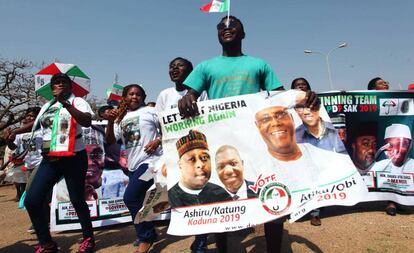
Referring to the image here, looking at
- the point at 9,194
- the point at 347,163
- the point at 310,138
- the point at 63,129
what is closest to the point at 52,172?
the point at 63,129

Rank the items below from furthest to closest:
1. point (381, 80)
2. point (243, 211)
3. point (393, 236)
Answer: point (381, 80) < point (393, 236) < point (243, 211)

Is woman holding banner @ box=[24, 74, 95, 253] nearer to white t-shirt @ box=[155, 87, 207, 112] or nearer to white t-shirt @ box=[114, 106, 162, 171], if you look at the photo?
white t-shirt @ box=[114, 106, 162, 171]

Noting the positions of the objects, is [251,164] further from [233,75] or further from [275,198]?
[233,75]

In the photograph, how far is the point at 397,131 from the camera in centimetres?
482

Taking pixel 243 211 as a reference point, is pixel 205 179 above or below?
above

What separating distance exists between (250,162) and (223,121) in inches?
14.7

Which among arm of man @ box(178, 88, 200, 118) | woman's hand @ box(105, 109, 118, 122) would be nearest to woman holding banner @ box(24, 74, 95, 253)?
woman's hand @ box(105, 109, 118, 122)

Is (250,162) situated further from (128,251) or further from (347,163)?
(128,251)

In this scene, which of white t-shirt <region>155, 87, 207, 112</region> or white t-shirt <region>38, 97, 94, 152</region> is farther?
white t-shirt <region>155, 87, 207, 112</region>

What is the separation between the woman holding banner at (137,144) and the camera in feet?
11.5

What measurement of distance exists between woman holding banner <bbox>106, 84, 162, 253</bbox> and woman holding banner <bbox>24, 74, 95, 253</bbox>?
395 mm

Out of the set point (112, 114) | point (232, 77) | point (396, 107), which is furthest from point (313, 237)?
point (112, 114)

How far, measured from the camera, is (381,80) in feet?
17.5

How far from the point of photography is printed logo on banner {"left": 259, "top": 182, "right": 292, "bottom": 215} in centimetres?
221
